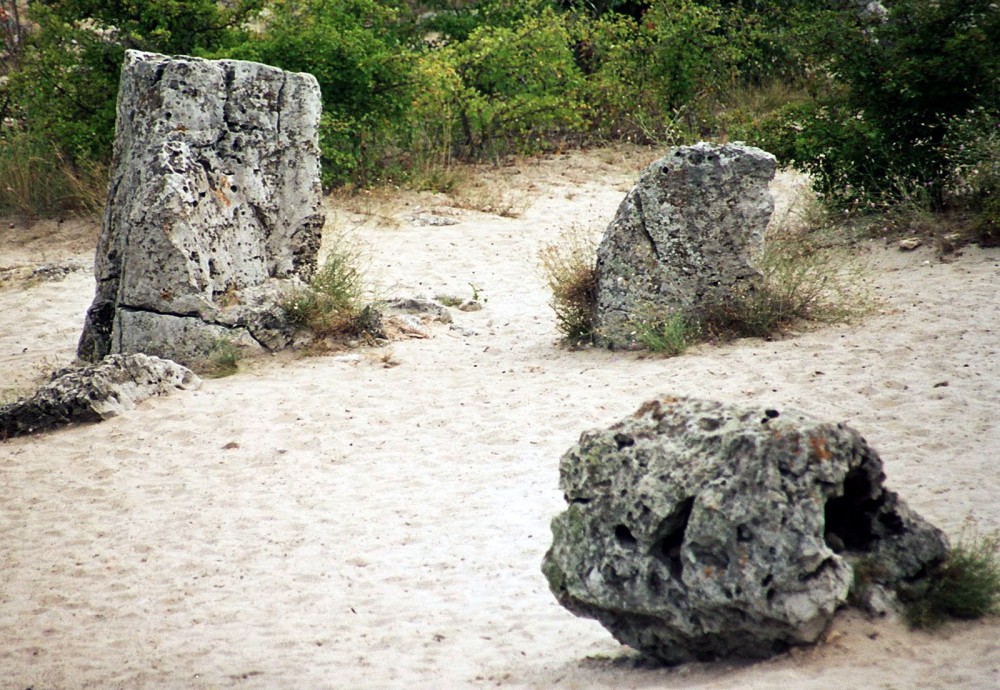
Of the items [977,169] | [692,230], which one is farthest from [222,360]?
[977,169]

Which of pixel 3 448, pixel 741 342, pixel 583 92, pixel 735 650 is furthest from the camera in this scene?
pixel 583 92

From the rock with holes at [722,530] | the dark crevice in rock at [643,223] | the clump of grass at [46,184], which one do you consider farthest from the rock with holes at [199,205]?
the rock with holes at [722,530]

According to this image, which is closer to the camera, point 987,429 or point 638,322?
A: point 987,429

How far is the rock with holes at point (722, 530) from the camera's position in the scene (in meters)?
3.29

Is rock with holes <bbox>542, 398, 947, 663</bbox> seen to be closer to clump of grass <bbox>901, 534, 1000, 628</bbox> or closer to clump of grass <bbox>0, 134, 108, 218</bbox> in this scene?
clump of grass <bbox>901, 534, 1000, 628</bbox>

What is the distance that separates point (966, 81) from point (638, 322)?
4549 mm

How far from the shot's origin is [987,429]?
19.0 feet

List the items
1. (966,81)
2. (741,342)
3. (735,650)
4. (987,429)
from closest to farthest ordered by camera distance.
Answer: (735,650), (987,429), (741,342), (966,81)

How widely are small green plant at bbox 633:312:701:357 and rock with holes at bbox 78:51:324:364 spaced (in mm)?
2994

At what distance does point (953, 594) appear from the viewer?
348 centimetres

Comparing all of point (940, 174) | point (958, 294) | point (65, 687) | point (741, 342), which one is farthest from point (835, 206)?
point (65, 687)

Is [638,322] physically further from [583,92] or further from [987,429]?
[583,92]

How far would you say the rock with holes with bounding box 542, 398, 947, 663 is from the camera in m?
3.29

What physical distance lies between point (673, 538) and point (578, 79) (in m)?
12.9
